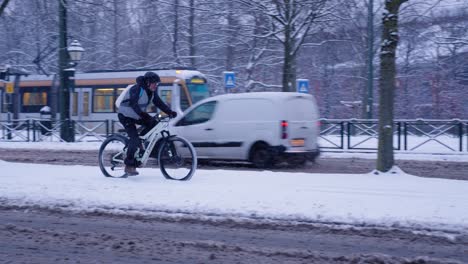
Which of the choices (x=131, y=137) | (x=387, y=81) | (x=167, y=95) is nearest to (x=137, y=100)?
(x=131, y=137)

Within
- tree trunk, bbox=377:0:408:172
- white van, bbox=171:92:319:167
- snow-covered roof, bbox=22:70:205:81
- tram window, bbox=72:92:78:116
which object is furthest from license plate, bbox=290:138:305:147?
tram window, bbox=72:92:78:116

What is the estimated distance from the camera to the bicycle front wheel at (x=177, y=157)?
10.3 meters

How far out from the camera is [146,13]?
37.7 meters

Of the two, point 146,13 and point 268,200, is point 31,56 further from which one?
point 268,200

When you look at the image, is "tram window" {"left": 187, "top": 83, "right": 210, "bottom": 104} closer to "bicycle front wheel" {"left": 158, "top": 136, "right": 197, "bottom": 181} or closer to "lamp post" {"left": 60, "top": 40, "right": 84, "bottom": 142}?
"lamp post" {"left": 60, "top": 40, "right": 84, "bottom": 142}

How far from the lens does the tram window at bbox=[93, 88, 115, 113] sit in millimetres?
29344

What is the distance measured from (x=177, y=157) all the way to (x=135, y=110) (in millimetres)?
996

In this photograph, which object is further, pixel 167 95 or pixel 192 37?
pixel 192 37

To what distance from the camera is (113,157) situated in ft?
35.1

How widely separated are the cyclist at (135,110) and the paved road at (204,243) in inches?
99.6

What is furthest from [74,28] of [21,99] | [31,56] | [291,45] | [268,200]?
[268,200]

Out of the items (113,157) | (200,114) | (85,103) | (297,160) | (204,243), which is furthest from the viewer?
(85,103)

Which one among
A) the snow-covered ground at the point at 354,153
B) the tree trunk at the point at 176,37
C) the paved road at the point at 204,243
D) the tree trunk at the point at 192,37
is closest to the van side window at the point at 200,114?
the snow-covered ground at the point at 354,153

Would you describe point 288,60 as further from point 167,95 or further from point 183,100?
point 167,95
